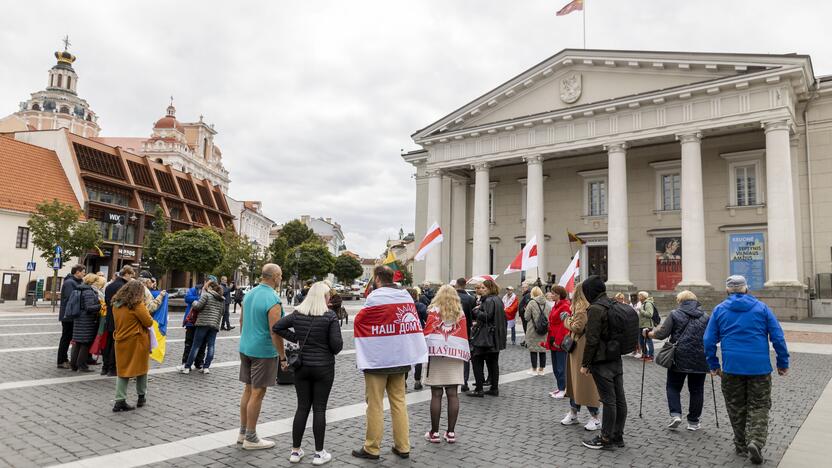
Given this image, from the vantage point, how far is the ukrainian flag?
7.21 m

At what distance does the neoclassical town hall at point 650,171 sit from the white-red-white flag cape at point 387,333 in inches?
852

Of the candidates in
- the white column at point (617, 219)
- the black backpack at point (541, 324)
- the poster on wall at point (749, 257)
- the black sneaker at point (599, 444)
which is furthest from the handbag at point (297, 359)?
the poster on wall at point (749, 257)

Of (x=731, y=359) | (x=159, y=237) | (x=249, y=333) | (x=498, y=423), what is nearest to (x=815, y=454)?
(x=731, y=359)

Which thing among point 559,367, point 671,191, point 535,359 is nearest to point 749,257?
point 671,191

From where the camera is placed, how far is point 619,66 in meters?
27.0

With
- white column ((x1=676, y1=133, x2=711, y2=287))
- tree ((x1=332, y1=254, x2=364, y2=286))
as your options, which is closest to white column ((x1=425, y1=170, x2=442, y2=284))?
white column ((x1=676, y1=133, x2=711, y2=287))

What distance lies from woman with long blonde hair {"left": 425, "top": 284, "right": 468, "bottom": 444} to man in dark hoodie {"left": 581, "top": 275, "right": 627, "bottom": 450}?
1.50 meters

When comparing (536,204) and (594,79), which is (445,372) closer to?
(536,204)

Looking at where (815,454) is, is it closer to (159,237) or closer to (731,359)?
(731,359)

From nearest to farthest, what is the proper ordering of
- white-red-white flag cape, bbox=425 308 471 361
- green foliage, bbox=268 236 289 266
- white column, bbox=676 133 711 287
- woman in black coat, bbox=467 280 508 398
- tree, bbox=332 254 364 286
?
white-red-white flag cape, bbox=425 308 471 361, woman in black coat, bbox=467 280 508 398, white column, bbox=676 133 711 287, green foliage, bbox=268 236 289 266, tree, bbox=332 254 364 286

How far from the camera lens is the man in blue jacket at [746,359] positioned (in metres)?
5.26

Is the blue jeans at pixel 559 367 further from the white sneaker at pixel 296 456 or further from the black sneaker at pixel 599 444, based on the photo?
the white sneaker at pixel 296 456

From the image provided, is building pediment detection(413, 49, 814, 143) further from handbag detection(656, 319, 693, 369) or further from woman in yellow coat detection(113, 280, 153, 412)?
woman in yellow coat detection(113, 280, 153, 412)

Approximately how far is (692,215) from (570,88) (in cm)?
994
